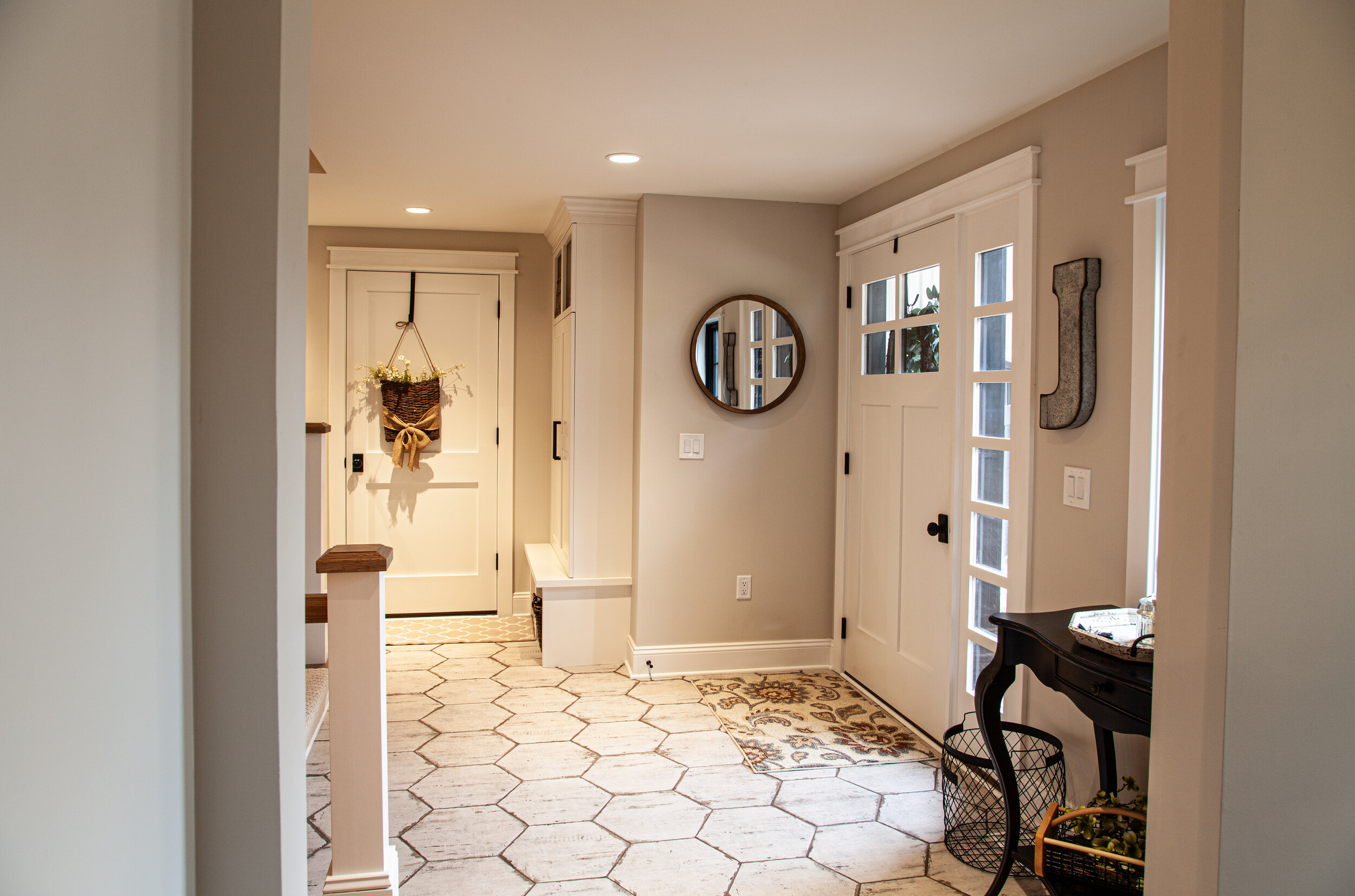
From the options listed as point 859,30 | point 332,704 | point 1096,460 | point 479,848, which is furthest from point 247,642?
point 1096,460

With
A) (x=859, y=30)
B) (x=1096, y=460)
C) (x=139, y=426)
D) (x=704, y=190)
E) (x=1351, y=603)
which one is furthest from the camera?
(x=704, y=190)

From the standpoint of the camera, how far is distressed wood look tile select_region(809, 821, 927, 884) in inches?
94.2

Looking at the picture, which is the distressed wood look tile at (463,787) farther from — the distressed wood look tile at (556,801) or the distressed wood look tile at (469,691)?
the distressed wood look tile at (469,691)

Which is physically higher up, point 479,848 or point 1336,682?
point 1336,682

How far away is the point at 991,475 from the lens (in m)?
2.92

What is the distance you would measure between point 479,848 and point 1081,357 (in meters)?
2.29

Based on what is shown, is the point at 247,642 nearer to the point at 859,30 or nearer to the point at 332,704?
the point at 332,704

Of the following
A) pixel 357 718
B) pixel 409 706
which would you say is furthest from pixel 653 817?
pixel 409 706

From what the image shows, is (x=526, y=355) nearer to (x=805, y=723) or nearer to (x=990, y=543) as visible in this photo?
(x=805, y=723)

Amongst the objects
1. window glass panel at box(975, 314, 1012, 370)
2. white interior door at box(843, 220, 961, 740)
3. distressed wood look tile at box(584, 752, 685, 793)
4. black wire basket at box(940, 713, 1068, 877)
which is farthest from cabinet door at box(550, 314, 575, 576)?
→ black wire basket at box(940, 713, 1068, 877)

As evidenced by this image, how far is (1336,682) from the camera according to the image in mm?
1155

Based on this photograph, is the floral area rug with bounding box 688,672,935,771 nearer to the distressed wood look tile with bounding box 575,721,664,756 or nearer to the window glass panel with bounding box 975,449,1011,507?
the distressed wood look tile with bounding box 575,721,664,756

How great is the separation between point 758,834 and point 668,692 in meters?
1.31

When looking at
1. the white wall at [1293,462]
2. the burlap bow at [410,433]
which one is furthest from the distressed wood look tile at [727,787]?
the burlap bow at [410,433]
